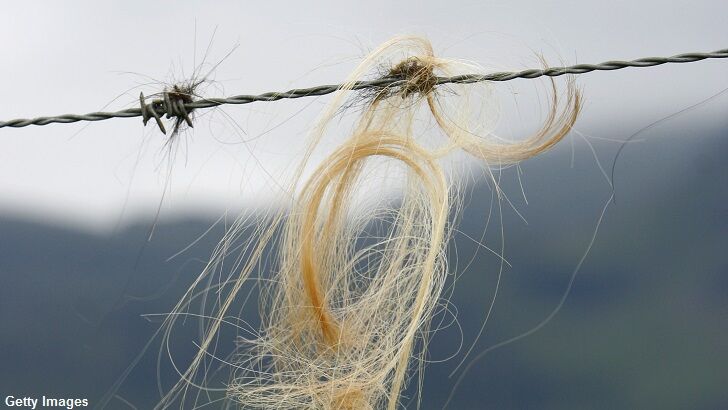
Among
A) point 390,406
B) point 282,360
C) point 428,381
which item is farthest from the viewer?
point 428,381

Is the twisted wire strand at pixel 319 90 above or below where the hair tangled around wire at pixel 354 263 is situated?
above

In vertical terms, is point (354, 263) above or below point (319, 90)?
below

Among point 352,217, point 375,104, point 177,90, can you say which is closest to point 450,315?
point 352,217

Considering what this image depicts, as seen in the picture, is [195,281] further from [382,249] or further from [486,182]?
[486,182]

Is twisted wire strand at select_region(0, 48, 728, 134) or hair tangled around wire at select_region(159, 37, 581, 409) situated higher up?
twisted wire strand at select_region(0, 48, 728, 134)
